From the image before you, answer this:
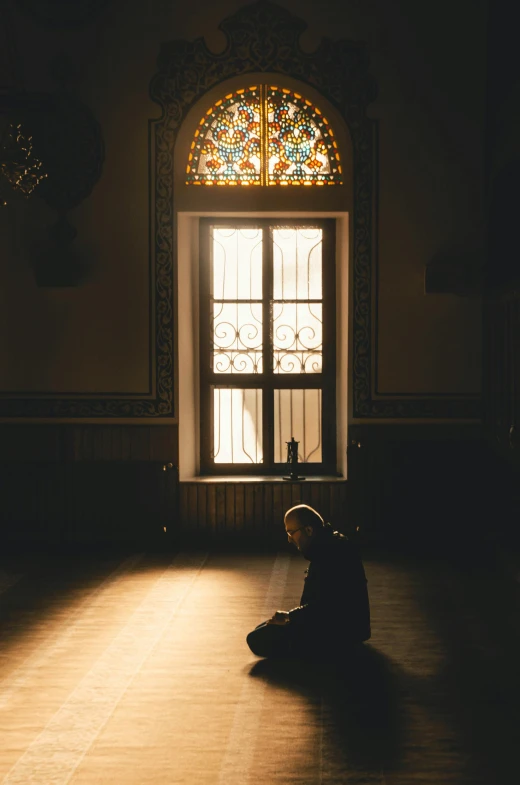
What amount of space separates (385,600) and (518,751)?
202 centimetres

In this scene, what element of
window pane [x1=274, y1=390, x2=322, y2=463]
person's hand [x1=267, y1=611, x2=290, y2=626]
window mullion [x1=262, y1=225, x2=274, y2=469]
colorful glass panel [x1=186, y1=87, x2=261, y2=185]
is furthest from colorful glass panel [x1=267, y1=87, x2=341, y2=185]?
person's hand [x1=267, y1=611, x2=290, y2=626]

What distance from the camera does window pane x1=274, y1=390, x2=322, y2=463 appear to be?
6.98 meters

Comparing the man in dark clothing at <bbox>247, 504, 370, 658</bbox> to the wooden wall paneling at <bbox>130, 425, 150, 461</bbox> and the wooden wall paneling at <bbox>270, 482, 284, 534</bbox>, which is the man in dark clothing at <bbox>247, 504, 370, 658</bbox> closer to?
the wooden wall paneling at <bbox>270, 482, 284, 534</bbox>

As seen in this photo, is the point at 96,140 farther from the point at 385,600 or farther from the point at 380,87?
the point at 385,600

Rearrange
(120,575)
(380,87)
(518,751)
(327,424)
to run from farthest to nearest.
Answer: (327,424)
(380,87)
(120,575)
(518,751)

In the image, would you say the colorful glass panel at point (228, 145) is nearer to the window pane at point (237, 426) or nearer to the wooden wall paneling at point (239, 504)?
the window pane at point (237, 426)

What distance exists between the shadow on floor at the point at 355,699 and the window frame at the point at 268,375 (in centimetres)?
269

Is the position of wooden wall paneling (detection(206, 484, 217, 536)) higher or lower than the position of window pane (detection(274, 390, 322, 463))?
lower

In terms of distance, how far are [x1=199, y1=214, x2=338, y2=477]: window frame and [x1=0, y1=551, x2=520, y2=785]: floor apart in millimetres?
1218

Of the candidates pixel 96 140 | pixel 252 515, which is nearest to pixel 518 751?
pixel 252 515

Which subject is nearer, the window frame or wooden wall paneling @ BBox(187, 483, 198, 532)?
wooden wall paneling @ BBox(187, 483, 198, 532)

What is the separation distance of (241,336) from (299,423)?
82cm

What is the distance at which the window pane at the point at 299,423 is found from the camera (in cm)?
698

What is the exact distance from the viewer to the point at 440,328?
6605 mm
